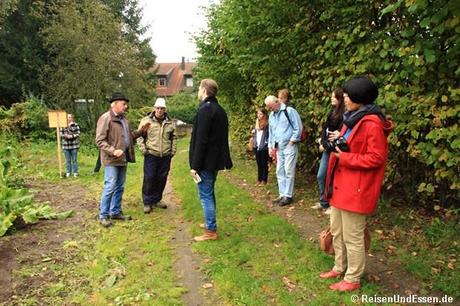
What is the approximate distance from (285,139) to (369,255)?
120 inches

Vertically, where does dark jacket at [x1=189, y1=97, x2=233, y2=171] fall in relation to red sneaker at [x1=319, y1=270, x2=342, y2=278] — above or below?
above

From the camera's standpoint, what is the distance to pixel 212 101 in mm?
5848

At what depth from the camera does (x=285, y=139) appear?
8.00m

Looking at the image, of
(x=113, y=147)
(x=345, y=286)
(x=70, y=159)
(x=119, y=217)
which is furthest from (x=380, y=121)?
(x=70, y=159)

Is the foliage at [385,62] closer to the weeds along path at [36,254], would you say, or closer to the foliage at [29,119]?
the weeds along path at [36,254]

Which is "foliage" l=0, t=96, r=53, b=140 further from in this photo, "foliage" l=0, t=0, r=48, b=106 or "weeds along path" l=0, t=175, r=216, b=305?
"weeds along path" l=0, t=175, r=216, b=305

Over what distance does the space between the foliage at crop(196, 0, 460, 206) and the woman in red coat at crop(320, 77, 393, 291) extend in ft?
3.40

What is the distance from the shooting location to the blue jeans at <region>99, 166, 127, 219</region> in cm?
721

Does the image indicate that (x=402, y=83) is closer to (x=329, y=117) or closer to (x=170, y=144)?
(x=329, y=117)

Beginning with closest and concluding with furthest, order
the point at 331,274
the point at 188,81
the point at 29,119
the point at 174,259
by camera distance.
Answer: the point at 331,274 → the point at 174,259 → the point at 29,119 → the point at 188,81

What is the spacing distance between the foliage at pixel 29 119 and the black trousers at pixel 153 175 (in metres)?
13.1

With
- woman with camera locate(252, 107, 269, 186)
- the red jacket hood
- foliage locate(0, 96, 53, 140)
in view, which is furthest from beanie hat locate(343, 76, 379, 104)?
foliage locate(0, 96, 53, 140)

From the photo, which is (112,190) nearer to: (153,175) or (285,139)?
(153,175)

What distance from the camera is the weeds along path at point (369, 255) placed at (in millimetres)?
4607
